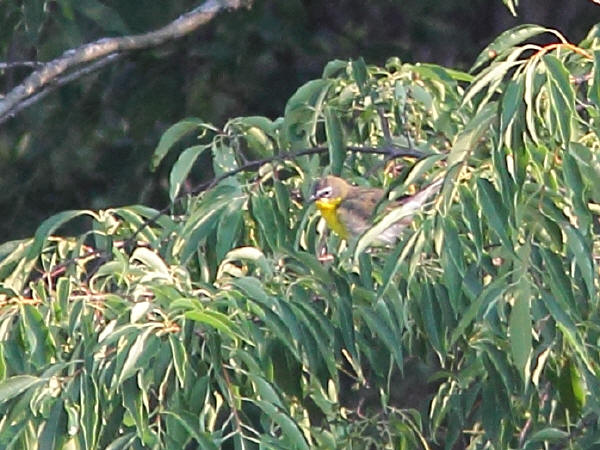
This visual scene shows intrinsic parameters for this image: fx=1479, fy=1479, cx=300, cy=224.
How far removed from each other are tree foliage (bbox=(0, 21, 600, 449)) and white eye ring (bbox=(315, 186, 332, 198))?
0.21 m

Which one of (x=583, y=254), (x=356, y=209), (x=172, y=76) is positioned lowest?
(x=356, y=209)

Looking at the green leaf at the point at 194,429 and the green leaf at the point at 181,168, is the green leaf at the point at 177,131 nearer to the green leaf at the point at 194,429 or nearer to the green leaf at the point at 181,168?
the green leaf at the point at 181,168

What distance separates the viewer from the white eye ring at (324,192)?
3.66 metres

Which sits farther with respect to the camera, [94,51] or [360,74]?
[94,51]

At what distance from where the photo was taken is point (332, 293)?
8.80ft

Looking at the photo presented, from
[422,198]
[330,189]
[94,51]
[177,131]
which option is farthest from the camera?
[94,51]

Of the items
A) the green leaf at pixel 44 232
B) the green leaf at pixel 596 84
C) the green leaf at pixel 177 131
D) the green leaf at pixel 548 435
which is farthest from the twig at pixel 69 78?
the green leaf at pixel 596 84

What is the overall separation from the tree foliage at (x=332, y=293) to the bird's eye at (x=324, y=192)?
229 millimetres

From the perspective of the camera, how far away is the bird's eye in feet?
12.1

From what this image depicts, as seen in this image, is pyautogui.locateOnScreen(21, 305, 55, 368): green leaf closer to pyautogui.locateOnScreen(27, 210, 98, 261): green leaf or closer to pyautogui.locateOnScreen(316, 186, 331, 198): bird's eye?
pyautogui.locateOnScreen(27, 210, 98, 261): green leaf

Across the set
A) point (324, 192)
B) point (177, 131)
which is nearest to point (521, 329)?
point (177, 131)

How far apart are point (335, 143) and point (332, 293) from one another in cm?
37

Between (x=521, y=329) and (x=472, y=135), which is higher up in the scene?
(x=472, y=135)

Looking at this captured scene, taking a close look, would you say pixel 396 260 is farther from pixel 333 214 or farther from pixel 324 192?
pixel 333 214
